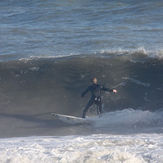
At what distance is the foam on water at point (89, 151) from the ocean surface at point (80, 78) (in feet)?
0.07

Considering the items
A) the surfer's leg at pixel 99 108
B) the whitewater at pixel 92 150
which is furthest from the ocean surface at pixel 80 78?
the surfer's leg at pixel 99 108

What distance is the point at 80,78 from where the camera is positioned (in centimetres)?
1617

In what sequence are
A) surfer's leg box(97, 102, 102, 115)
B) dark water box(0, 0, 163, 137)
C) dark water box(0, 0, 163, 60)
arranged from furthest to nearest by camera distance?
dark water box(0, 0, 163, 60) → dark water box(0, 0, 163, 137) → surfer's leg box(97, 102, 102, 115)

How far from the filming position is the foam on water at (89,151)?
7012mm

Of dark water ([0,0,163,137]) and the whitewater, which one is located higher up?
dark water ([0,0,163,137])

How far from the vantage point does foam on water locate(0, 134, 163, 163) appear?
23.0 ft

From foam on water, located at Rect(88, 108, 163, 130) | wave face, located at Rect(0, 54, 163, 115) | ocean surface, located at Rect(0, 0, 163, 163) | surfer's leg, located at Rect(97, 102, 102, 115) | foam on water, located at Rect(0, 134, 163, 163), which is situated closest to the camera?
foam on water, located at Rect(0, 134, 163, 163)

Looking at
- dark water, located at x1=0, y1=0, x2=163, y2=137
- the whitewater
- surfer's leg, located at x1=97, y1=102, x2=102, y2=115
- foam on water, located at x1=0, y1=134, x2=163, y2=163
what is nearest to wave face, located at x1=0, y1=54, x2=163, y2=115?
dark water, located at x1=0, y1=0, x2=163, y2=137

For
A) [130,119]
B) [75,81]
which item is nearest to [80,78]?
[75,81]

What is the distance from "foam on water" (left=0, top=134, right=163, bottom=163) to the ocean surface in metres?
0.02

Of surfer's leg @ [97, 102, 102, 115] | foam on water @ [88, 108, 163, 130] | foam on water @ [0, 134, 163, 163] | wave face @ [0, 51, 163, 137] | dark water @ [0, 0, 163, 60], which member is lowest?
foam on water @ [0, 134, 163, 163]

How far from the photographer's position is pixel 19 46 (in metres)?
20.8

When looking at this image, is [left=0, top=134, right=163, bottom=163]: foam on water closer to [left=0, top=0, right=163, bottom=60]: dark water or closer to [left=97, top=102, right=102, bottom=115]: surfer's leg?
[left=97, top=102, right=102, bottom=115]: surfer's leg

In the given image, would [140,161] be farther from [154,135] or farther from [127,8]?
[127,8]
